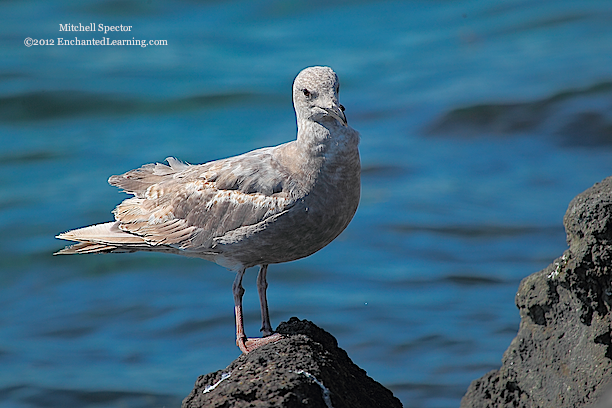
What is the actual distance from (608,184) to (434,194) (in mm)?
7960

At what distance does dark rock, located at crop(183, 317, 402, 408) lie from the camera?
4.45 metres

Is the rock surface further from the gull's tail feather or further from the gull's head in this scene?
the gull's tail feather

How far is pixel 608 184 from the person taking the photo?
4.78 meters

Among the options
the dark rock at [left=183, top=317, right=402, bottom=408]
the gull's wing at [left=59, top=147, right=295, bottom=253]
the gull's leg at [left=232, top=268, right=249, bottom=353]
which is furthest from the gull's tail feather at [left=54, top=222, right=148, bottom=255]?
the dark rock at [left=183, top=317, right=402, bottom=408]

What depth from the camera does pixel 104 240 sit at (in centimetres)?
650

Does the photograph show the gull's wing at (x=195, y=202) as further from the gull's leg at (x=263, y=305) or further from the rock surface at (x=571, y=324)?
the rock surface at (x=571, y=324)

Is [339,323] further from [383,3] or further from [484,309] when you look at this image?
[383,3]

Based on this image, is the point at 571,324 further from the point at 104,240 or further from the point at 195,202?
the point at 104,240

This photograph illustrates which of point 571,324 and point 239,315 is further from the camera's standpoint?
point 239,315

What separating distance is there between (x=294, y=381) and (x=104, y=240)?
2616 mm

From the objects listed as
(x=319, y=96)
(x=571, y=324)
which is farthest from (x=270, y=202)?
(x=571, y=324)

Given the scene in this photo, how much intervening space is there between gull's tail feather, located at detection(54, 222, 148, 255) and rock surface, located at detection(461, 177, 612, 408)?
295 centimetres

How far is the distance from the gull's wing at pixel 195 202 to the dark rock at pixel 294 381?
0.99 metres

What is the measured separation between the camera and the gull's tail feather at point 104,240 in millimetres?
6477
